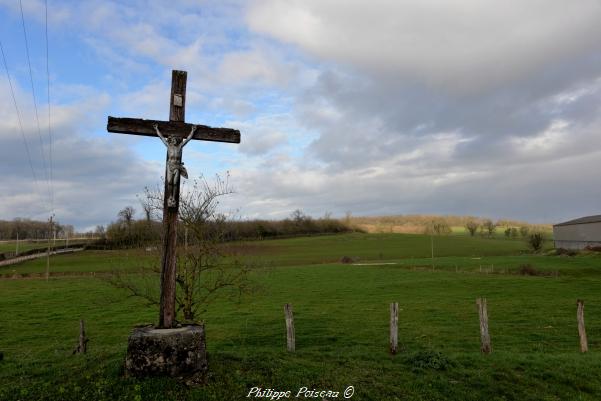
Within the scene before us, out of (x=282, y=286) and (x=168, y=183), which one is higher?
(x=168, y=183)

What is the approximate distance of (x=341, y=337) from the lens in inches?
754

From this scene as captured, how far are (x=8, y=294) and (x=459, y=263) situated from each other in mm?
52586

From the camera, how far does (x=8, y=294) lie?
126 ft

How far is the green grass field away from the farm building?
31.2 m

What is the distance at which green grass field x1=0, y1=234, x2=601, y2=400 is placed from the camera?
8211 millimetres

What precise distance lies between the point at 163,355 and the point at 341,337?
41.7 feet

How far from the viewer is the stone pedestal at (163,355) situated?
7.48m

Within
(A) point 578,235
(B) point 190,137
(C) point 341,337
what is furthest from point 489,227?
(B) point 190,137

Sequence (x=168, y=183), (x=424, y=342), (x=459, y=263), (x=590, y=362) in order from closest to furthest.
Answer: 1. (x=168, y=183)
2. (x=590, y=362)
3. (x=424, y=342)
4. (x=459, y=263)

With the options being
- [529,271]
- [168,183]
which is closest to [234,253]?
[168,183]

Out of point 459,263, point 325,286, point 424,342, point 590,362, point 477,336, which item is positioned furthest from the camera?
point 459,263

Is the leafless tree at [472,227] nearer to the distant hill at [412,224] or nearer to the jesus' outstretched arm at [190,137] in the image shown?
the distant hill at [412,224]

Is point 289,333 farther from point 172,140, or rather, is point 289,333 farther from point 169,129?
point 169,129

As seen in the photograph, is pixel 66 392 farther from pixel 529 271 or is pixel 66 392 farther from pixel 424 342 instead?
pixel 529 271
